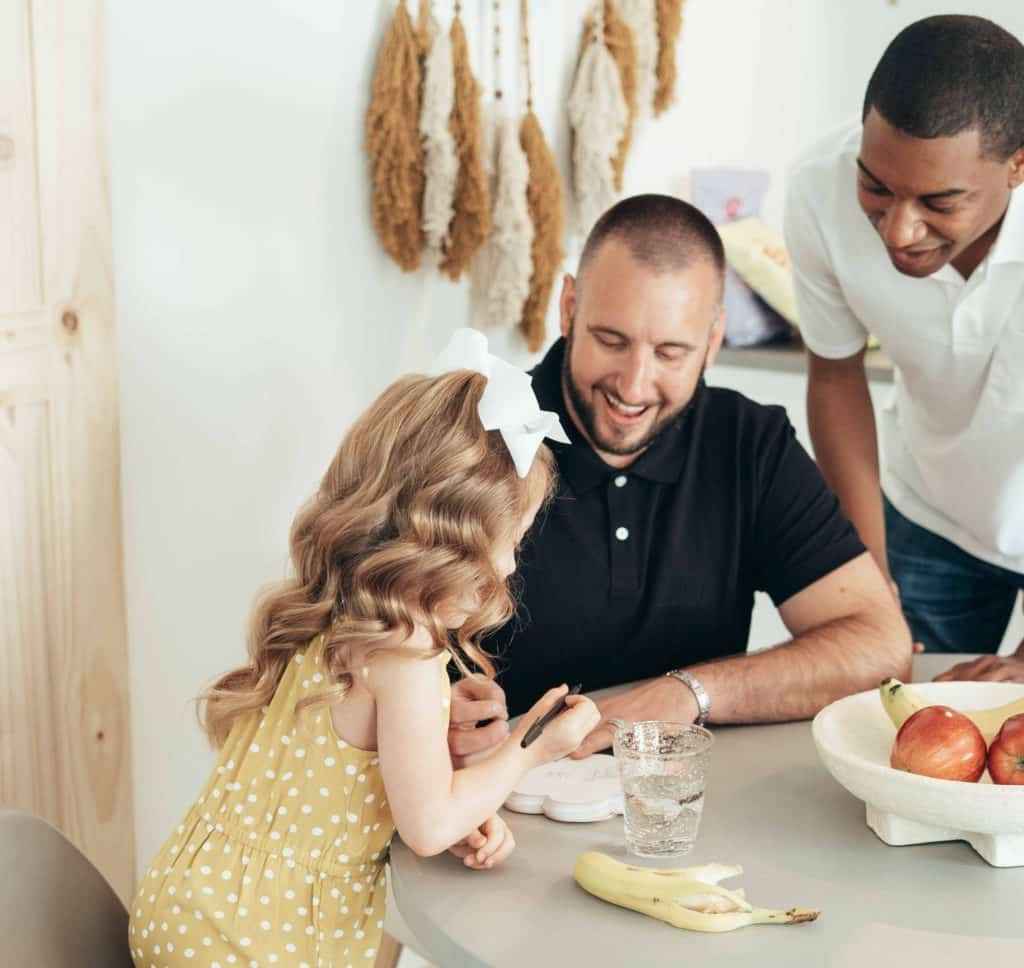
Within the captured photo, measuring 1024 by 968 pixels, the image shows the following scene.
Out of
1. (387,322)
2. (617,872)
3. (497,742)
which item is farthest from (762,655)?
(387,322)

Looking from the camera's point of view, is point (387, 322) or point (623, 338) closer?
point (623, 338)

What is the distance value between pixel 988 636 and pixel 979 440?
457mm

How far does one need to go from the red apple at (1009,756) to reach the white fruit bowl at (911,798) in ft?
0.06

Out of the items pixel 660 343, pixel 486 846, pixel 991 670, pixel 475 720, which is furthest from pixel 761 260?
pixel 486 846

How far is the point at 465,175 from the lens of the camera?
244 centimetres

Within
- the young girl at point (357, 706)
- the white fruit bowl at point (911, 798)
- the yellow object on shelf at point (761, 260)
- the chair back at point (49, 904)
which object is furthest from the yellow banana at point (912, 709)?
the yellow object on shelf at point (761, 260)

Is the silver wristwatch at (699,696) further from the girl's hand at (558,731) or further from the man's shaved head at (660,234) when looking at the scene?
the man's shaved head at (660,234)

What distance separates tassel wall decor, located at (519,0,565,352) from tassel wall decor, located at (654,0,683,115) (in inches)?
12.5

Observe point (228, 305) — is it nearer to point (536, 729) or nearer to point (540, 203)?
point (540, 203)

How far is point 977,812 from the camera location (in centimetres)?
119

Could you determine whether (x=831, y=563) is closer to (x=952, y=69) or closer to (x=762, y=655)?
(x=762, y=655)

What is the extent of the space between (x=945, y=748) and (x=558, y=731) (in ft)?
1.13

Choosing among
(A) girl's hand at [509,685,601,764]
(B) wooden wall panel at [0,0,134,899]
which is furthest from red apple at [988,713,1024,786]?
(B) wooden wall panel at [0,0,134,899]

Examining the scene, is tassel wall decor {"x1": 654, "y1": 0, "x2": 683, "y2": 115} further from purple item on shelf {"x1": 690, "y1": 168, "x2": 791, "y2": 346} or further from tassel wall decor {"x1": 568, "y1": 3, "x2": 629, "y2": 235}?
purple item on shelf {"x1": 690, "y1": 168, "x2": 791, "y2": 346}
